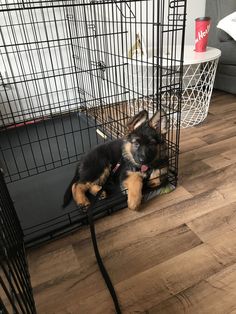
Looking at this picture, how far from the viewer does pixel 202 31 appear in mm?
2086

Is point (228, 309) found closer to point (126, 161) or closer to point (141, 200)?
point (141, 200)

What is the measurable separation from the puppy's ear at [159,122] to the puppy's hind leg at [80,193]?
0.50 metres

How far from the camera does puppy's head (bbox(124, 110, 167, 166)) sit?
1424mm

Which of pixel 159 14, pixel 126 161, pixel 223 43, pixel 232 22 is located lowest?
pixel 126 161

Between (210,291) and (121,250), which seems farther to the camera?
(121,250)

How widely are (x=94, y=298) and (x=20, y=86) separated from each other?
2.15 m

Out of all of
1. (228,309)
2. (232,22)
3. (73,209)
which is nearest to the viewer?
(228,309)

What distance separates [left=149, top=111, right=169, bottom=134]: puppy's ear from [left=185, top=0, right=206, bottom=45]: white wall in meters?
2.04

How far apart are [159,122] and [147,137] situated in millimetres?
102

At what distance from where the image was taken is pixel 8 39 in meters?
2.41

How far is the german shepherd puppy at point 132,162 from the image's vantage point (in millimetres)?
1435

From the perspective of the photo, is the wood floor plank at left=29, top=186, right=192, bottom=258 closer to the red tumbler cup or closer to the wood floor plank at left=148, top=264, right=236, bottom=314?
the wood floor plank at left=148, top=264, right=236, bottom=314

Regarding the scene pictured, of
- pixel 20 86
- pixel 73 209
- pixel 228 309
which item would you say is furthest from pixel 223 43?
pixel 228 309

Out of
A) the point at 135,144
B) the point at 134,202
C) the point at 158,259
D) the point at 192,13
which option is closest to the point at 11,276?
the point at 158,259
